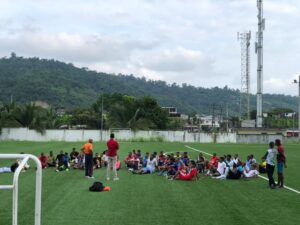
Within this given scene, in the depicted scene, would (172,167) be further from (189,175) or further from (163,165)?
(163,165)

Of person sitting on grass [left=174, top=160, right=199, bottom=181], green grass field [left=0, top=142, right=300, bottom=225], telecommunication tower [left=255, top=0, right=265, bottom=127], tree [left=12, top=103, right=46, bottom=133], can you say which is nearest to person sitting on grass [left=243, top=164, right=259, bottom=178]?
green grass field [left=0, top=142, right=300, bottom=225]

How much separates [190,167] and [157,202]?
23.6ft

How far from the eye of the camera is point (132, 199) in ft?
48.6

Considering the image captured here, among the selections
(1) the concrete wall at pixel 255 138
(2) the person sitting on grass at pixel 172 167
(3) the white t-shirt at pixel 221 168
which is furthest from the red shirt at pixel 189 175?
(1) the concrete wall at pixel 255 138

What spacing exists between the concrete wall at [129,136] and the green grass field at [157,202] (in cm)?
4812

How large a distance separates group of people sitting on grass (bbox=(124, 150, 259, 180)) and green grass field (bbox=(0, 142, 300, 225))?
826mm

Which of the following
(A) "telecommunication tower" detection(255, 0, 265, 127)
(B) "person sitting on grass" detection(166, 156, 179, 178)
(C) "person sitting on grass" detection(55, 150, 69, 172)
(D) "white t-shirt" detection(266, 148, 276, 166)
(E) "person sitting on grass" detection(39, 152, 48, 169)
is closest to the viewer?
(D) "white t-shirt" detection(266, 148, 276, 166)

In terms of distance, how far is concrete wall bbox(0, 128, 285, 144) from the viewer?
6744 cm

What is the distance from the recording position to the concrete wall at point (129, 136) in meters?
67.4

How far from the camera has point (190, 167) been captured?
21.4 m

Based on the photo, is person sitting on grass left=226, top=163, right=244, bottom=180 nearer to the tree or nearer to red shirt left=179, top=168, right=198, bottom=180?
red shirt left=179, top=168, right=198, bottom=180

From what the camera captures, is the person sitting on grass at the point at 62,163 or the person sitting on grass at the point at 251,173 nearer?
the person sitting on grass at the point at 251,173

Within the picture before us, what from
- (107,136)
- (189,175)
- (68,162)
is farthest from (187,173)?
(107,136)

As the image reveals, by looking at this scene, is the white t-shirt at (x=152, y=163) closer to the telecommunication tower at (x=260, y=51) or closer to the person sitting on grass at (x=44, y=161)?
the person sitting on grass at (x=44, y=161)
